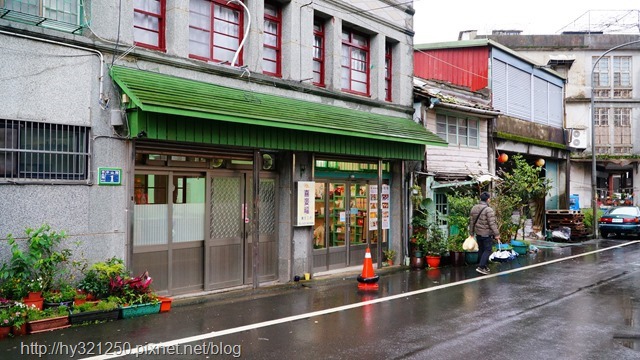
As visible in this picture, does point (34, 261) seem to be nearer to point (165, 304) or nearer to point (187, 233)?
point (165, 304)

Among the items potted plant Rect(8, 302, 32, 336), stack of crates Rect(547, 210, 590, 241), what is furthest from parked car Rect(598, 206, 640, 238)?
potted plant Rect(8, 302, 32, 336)

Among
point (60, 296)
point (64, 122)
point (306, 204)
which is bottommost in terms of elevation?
point (60, 296)

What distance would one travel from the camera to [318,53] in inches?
562

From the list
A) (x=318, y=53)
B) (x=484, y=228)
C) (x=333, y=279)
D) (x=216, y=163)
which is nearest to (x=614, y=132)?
(x=484, y=228)

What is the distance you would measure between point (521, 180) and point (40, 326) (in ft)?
52.2

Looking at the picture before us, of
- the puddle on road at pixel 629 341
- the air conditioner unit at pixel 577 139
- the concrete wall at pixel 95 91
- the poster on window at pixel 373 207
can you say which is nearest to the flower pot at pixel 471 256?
the poster on window at pixel 373 207

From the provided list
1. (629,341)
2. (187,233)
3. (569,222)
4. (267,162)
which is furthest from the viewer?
(569,222)

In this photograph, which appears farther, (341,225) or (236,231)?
(341,225)

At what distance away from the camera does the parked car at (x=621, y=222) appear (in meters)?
24.8

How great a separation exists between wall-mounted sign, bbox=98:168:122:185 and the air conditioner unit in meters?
23.9

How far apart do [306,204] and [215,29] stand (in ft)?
14.8

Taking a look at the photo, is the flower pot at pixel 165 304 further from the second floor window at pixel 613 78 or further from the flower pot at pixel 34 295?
the second floor window at pixel 613 78

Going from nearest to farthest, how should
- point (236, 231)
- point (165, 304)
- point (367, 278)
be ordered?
point (165, 304) < point (236, 231) < point (367, 278)

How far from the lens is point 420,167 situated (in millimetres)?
17016
